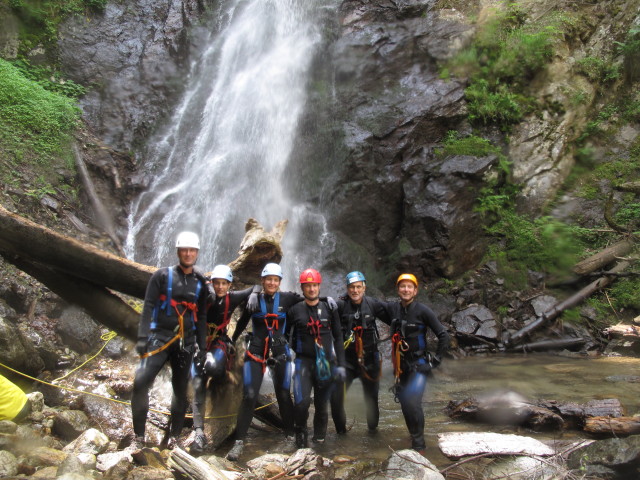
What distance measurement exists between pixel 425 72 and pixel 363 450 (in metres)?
12.7

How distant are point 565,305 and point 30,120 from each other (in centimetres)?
1391

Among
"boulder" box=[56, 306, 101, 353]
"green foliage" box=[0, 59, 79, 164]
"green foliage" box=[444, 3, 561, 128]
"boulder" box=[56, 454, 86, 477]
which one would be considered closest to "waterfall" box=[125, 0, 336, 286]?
"green foliage" box=[0, 59, 79, 164]

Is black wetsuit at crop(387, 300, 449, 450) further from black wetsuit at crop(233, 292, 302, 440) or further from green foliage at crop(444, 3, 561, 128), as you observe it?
green foliage at crop(444, 3, 561, 128)

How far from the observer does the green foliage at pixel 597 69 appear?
1373 centimetres

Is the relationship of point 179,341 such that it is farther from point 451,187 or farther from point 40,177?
point 451,187

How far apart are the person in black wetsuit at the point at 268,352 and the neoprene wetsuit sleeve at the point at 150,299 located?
0.93 m

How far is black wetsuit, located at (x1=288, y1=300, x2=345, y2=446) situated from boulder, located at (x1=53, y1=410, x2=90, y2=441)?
2228mm

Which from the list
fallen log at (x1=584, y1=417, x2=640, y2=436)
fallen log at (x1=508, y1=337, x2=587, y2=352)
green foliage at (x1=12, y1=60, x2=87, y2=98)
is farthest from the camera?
green foliage at (x1=12, y1=60, x2=87, y2=98)

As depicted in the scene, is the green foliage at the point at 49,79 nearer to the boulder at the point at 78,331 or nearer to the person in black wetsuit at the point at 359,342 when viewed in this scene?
the boulder at the point at 78,331

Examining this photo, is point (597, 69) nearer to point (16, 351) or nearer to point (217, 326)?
point (217, 326)

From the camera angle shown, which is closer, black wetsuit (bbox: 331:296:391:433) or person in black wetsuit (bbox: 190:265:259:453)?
person in black wetsuit (bbox: 190:265:259:453)

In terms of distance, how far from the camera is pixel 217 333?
4902mm

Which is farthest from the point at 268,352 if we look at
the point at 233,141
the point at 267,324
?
the point at 233,141

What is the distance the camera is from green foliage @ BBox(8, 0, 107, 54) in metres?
13.6
